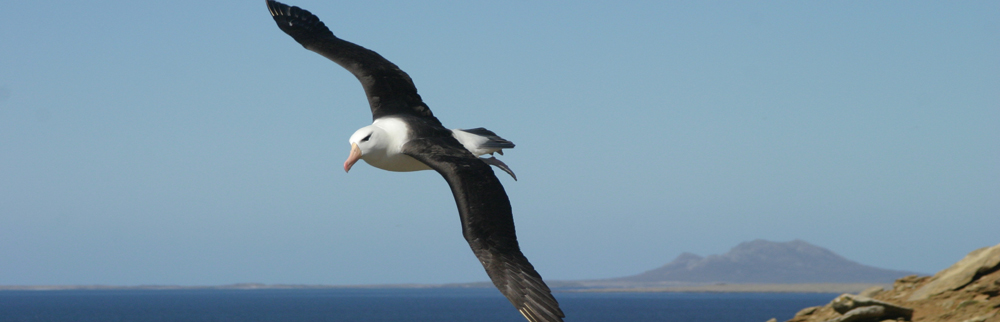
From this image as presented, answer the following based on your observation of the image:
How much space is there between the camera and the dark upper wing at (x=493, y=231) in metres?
8.85

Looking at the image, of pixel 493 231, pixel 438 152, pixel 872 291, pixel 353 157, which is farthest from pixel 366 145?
pixel 872 291

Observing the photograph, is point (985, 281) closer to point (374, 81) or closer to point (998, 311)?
point (998, 311)

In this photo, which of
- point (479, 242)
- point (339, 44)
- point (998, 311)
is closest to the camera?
point (479, 242)

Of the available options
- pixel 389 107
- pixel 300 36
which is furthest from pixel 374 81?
pixel 300 36

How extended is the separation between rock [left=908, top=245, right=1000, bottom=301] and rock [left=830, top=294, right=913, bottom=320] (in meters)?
0.82

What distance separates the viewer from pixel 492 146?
40.1 feet

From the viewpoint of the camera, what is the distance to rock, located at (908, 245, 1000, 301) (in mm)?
13000

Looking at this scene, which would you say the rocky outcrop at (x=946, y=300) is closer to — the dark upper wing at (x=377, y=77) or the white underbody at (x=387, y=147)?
the white underbody at (x=387, y=147)

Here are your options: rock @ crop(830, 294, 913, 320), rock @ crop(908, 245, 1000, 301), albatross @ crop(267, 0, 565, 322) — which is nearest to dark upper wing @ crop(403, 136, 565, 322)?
albatross @ crop(267, 0, 565, 322)

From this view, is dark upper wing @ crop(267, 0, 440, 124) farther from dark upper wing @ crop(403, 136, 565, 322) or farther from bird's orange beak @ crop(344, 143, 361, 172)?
dark upper wing @ crop(403, 136, 565, 322)

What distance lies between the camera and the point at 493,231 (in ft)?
31.9

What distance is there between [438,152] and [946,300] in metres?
7.88

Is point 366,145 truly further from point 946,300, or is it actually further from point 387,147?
point 946,300

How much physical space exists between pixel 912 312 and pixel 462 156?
24.0 feet
